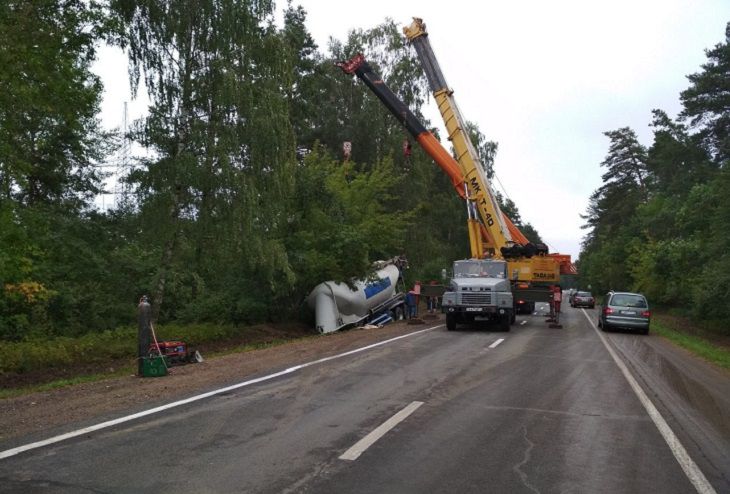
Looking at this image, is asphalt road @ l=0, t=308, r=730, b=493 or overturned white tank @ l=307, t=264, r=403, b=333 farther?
overturned white tank @ l=307, t=264, r=403, b=333

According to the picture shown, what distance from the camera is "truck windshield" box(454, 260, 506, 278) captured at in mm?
22000

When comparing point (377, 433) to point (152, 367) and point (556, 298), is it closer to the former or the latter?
point (152, 367)

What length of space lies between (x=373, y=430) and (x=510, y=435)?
62.1 inches

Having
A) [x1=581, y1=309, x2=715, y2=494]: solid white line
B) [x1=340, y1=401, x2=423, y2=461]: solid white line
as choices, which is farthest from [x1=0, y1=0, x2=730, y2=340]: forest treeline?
[x1=581, y1=309, x2=715, y2=494]: solid white line

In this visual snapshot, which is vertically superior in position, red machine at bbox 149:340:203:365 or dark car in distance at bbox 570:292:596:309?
red machine at bbox 149:340:203:365

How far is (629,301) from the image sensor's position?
24.0 meters

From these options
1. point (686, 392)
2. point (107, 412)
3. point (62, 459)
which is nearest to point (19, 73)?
point (107, 412)

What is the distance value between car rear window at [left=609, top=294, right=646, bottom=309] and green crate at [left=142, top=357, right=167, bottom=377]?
1907 cm

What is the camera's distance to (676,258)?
33906mm

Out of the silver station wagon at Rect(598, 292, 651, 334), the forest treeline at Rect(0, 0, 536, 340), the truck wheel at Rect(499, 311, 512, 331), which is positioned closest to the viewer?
the forest treeline at Rect(0, 0, 536, 340)

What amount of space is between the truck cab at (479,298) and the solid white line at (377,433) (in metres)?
12.8

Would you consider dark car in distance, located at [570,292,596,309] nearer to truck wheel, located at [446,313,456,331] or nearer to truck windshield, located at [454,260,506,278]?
truck windshield, located at [454,260,506,278]

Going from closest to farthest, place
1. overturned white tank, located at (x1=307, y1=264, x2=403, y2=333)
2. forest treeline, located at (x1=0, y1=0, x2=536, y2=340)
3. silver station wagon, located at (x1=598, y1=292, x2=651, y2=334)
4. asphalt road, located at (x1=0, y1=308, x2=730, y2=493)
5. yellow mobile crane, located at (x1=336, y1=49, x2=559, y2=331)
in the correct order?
asphalt road, located at (x1=0, y1=308, x2=730, y2=493) → forest treeline, located at (x1=0, y1=0, x2=536, y2=340) → yellow mobile crane, located at (x1=336, y1=49, x2=559, y2=331) → overturned white tank, located at (x1=307, y1=264, x2=403, y2=333) → silver station wagon, located at (x1=598, y1=292, x2=651, y2=334)

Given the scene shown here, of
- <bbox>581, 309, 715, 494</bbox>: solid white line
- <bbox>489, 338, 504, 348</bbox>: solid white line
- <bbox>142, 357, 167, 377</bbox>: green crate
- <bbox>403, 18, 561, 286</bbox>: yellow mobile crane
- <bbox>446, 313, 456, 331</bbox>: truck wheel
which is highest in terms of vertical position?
<bbox>403, 18, 561, 286</bbox>: yellow mobile crane
